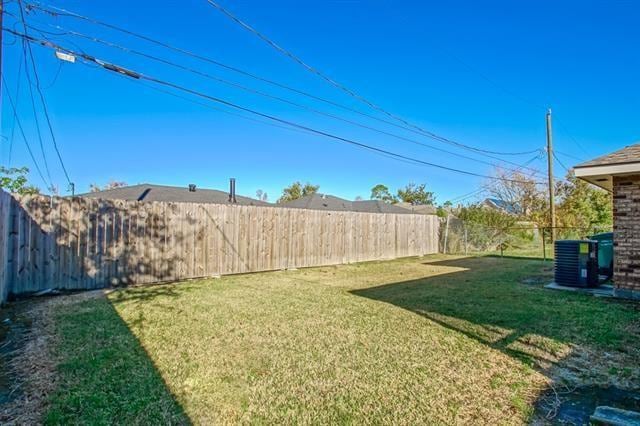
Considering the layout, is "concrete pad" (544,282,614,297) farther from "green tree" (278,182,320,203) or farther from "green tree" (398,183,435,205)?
"green tree" (278,182,320,203)

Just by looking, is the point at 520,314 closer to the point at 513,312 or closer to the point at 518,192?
the point at 513,312

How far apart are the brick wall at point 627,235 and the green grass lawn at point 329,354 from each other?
2.72 ft

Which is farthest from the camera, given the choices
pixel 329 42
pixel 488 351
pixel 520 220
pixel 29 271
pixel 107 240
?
pixel 520 220

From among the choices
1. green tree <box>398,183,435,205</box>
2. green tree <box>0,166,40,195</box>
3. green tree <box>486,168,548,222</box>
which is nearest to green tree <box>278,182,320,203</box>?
green tree <box>398,183,435,205</box>

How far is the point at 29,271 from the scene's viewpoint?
6352mm

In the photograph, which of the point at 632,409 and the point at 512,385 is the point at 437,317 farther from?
the point at 632,409

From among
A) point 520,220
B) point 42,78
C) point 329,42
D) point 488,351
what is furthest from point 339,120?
point 520,220

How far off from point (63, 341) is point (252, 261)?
5878mm

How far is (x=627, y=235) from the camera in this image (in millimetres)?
6387

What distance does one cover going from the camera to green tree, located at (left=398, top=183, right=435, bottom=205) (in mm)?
41491

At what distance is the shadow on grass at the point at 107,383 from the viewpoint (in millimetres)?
2518

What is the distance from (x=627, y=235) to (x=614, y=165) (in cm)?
131

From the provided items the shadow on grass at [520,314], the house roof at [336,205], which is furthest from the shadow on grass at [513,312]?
the house roof at [336,205]

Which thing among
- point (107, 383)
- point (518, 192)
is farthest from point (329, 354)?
point (518, 192)
